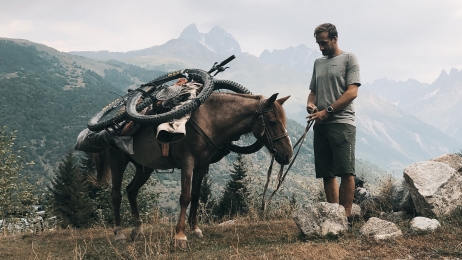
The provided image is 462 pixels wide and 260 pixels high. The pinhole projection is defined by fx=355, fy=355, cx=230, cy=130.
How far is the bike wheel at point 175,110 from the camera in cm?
533

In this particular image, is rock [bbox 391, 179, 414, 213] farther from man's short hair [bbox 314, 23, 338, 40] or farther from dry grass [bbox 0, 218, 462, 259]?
man's short hair [bbox 314, 23, 338, 40]

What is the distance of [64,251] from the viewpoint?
19.1 ft

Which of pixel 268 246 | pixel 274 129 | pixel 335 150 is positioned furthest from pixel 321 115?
pixel 268 246

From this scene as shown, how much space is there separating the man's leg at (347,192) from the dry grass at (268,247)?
0.44 meters

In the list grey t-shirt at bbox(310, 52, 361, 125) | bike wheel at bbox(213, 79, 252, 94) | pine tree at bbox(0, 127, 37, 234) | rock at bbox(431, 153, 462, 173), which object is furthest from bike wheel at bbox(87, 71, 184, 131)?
pine tree at bbox(0, 127, 37, 234)

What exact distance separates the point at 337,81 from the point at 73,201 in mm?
30344

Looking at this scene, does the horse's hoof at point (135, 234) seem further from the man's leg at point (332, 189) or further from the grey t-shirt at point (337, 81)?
the grey t-shirt at point (337, 81)

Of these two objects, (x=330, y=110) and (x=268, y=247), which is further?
(x=330, y=110)

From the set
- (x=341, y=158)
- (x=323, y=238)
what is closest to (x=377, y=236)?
(x=323, y=238)

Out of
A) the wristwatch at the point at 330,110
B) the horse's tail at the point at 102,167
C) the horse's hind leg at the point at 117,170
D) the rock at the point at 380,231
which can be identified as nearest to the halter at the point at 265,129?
the wristwatch at the point at 330,110

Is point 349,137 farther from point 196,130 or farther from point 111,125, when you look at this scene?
point 111,125

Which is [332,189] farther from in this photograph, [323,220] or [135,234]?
[135,234]

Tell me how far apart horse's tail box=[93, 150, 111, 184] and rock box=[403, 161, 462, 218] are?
20.2ft

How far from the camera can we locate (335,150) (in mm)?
5625
